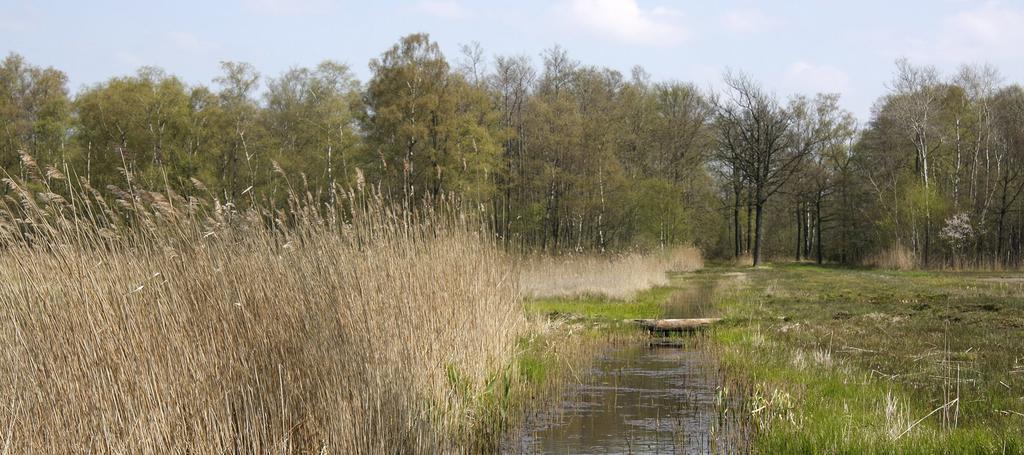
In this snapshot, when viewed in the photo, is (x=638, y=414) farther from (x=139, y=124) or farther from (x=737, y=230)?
(x=737, y=230)

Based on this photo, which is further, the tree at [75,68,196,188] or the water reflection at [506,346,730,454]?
the tree at [75,68,196,188]

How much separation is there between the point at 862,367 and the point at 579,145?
26.7 metres

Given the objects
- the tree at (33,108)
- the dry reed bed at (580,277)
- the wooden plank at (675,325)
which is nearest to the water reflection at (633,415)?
the wooden plank at (675,325)

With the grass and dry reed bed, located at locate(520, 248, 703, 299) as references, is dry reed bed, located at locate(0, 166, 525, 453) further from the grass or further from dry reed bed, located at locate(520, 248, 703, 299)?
dry reed bed, located at locate(520, 248, 703, 299)

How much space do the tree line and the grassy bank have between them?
16.5 m

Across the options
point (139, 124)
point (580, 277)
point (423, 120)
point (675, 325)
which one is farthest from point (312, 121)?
point (675, 325)

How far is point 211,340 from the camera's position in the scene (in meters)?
5.35

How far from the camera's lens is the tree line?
34938 mm

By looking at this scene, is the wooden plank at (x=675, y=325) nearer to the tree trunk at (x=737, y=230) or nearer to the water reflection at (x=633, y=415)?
the water reflection at (x=633, y=415)

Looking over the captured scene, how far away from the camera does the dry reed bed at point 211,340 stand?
496 centimetres

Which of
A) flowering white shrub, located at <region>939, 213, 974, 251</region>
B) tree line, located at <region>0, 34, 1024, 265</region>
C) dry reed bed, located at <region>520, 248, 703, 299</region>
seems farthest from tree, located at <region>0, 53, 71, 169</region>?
flowering white shrub, located at <region>939, 213, 974, 251</region>

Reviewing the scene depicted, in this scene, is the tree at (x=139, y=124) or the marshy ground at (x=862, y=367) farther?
the tree at (x=139, y=124)

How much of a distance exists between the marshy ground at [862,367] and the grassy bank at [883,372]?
16 millimetres

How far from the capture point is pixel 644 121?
50750mm
